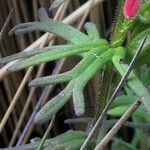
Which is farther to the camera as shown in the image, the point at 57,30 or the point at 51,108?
the point at 57,30

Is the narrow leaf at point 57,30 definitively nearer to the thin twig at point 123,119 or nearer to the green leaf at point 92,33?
the green leaf at point 92,33

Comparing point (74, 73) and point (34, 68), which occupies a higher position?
point (74, 73)

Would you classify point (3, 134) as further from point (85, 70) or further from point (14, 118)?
point (85, 70)

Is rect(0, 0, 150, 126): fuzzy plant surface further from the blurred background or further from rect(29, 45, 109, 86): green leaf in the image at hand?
the blurred background

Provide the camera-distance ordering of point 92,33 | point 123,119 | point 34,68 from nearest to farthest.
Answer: point 123,119, point 92,33, point 34,68

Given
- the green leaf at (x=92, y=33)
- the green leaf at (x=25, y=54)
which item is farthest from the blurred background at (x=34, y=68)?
the green leaf at (x=25, y=54)

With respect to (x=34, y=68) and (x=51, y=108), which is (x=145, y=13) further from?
(x=34, y=68)

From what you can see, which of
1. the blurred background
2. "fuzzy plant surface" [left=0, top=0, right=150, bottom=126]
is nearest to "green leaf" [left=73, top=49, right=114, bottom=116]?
"fuzzy plant surface" [left=0, top=0, right=150, bottom=126]

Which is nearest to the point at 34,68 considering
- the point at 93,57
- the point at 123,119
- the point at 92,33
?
the point at 92,33
